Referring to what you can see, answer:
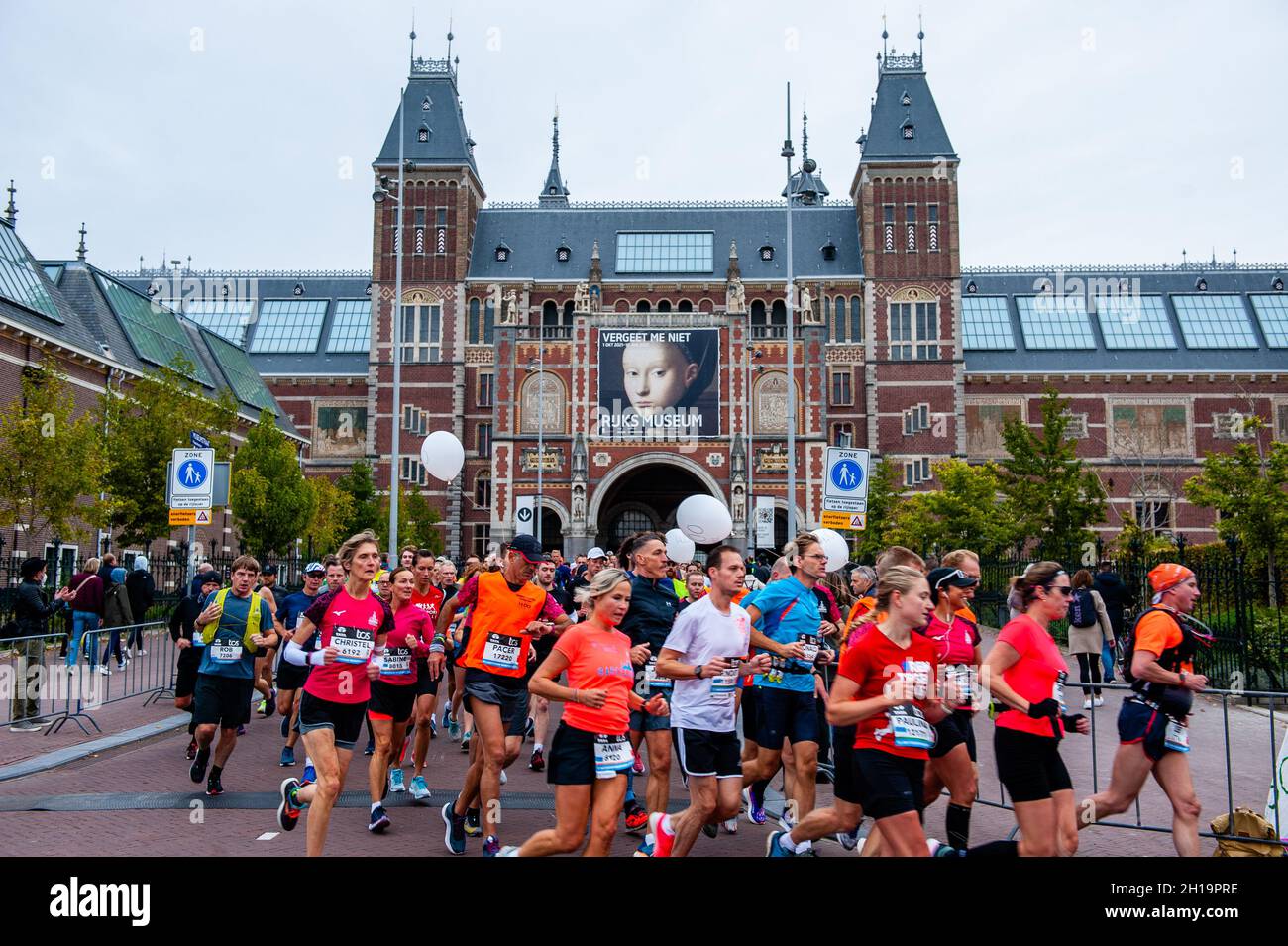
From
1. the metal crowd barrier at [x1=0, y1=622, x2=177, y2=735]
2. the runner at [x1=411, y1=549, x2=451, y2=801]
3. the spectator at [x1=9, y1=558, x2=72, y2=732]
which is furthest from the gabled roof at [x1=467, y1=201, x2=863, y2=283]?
the runner at [x1=411, y1=549, x2=451, y2=801]

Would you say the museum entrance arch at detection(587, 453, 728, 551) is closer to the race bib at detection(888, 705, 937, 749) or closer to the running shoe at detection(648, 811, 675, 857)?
the running shoe at detection(648, 811, 675, 857)

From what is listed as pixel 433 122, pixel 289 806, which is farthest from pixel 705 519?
pixel 433 122

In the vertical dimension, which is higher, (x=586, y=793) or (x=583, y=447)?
(x=583, y=447)

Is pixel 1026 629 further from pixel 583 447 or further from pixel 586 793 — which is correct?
pixel 583 447

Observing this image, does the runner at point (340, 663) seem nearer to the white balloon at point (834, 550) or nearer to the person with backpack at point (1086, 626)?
the white balloon at point (834, 550)

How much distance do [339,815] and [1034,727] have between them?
17.0 feet

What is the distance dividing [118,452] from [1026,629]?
89.4 ft

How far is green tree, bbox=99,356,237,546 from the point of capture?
27.3m

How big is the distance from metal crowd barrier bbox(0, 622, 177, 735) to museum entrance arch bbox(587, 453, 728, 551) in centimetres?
2970

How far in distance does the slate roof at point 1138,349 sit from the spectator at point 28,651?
45.3 metres

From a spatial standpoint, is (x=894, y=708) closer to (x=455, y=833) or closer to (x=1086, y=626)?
(x=455, y=833)

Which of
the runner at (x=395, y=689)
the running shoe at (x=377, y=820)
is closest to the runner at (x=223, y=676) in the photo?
the runner at (x=395, y=689)
